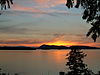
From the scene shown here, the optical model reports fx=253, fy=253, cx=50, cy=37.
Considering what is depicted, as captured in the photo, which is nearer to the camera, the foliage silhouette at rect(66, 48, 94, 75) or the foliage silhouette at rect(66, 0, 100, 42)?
the foliage silhouette at rect(66, 0, 100, 42)

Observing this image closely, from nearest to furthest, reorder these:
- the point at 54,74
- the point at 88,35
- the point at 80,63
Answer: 1. the point at 88,35
2. the point at 80,63
3. the point at 54,74

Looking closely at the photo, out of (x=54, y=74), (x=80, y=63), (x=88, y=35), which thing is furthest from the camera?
(x=54, y=74)

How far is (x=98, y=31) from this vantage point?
8.34m

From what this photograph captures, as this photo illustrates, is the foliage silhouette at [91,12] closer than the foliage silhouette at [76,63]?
Yes

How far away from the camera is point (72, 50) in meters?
26.6

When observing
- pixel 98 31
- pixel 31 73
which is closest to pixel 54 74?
pixel 31 73

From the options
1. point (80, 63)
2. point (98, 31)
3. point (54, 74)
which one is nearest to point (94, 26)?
point (98, 31)

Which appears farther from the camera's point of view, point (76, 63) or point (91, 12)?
point (76, 63)

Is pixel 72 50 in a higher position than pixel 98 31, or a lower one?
higher

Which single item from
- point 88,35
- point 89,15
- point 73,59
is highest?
point 73,59

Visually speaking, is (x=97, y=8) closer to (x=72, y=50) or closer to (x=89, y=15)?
(x=89, y=15)

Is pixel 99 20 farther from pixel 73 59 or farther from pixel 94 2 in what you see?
pixel 73 59

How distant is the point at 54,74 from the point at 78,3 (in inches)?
2643

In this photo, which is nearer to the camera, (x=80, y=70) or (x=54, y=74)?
(x=80, y=70)
